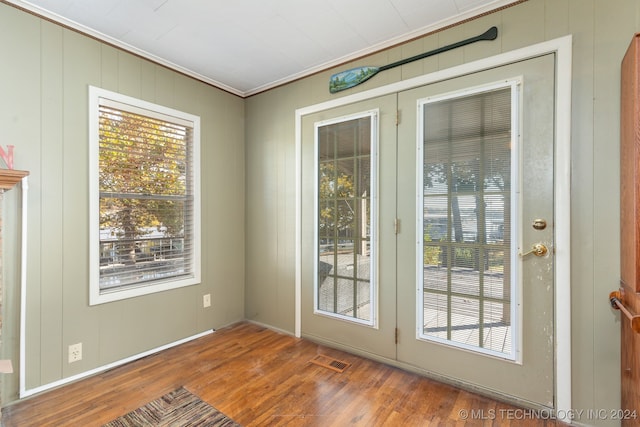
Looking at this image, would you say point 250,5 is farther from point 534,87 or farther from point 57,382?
point 57,382

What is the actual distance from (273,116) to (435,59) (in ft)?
5.39

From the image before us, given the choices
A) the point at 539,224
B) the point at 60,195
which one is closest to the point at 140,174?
the point at 60,195

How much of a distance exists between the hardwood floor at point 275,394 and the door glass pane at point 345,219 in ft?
1.55

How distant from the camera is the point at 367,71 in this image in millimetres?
2475

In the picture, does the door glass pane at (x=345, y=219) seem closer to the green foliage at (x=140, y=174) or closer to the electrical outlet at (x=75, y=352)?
the green foliage at (x=140, y=174)

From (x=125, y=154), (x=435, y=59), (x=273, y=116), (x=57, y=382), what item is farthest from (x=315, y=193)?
(x=57, y=382)

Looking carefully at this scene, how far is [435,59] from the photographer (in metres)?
2.17

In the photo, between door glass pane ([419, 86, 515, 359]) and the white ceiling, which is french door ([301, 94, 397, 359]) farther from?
the white ceiling

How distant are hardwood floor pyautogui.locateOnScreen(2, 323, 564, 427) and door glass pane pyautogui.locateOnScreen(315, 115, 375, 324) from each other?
473 millimetres

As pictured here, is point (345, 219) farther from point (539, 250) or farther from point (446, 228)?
point (539, 250)

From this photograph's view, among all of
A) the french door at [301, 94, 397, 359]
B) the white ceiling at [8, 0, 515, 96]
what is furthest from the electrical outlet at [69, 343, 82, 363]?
the white ceiling at [8, 0, 515, 96]

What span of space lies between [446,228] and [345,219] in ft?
2.75

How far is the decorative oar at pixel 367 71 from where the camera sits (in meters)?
1.97

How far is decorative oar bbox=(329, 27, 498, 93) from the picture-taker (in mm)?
1968
